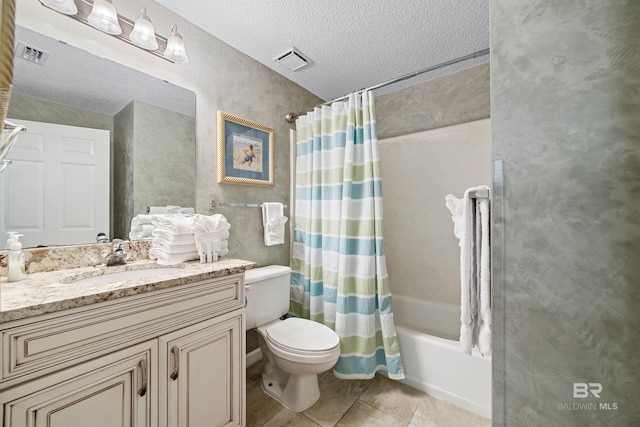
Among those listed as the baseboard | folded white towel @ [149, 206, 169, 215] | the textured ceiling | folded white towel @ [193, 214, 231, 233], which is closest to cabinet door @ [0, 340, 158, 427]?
folded white towel @ [193, 214, 231, 233]

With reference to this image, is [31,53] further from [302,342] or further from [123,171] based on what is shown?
[302,342]

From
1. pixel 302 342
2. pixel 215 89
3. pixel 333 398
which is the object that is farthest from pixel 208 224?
pixel 333 398

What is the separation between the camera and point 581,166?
62 centimetres

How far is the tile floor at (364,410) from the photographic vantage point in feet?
4.39

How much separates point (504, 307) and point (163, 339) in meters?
1.15

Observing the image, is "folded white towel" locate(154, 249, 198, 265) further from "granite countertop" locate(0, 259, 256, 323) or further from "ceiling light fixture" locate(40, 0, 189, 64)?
"ceiling light fixture" locate(40, 0, 189, 64)

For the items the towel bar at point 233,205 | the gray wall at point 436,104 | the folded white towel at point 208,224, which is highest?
the gray wall at point 436,104

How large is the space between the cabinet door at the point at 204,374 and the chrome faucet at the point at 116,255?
1.69 ft

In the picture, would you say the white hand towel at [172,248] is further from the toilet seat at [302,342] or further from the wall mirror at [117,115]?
the toilet seat at [302,342]

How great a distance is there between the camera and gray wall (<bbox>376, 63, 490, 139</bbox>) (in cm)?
189

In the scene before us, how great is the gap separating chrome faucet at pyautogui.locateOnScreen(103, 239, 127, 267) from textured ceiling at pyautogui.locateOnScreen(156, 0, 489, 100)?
4.21 ft

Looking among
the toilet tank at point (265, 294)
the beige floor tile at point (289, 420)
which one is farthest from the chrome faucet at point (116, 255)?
the beige floor tile at point (289, 420)

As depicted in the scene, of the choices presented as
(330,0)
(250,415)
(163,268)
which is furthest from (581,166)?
(250,415)

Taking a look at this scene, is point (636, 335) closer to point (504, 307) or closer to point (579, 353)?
point (579, 353)
